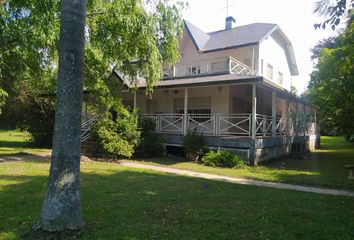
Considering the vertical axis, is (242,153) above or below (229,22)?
below

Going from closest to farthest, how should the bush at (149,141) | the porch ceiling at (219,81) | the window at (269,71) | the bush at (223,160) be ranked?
1. the bush at (223,160)
2. the porch ceiling at (219,81)
3. the bush at (149,141)
4. the window at (269,71)

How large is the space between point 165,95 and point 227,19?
8.44 m

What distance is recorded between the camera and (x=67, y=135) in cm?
441

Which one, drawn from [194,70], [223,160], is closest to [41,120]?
[194,70]

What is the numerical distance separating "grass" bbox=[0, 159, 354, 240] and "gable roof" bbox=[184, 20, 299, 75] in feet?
40.4

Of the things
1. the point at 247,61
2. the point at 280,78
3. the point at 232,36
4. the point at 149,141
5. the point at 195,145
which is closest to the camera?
the point at 195,145

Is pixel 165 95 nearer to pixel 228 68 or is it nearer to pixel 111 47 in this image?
pixel 228 68

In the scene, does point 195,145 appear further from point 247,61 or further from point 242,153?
point 247,61

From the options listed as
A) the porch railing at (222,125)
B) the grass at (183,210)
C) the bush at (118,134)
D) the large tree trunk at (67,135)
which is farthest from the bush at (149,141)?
the large tree trunk at (67,135)

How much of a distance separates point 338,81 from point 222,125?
20.5 feet

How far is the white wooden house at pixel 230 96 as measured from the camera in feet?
48.2

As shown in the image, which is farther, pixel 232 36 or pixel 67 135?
pixel 232 36

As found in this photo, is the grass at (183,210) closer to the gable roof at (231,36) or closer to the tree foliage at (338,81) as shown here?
the tree foliage at (338,81)

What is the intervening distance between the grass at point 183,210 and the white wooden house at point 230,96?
6.28 metres
